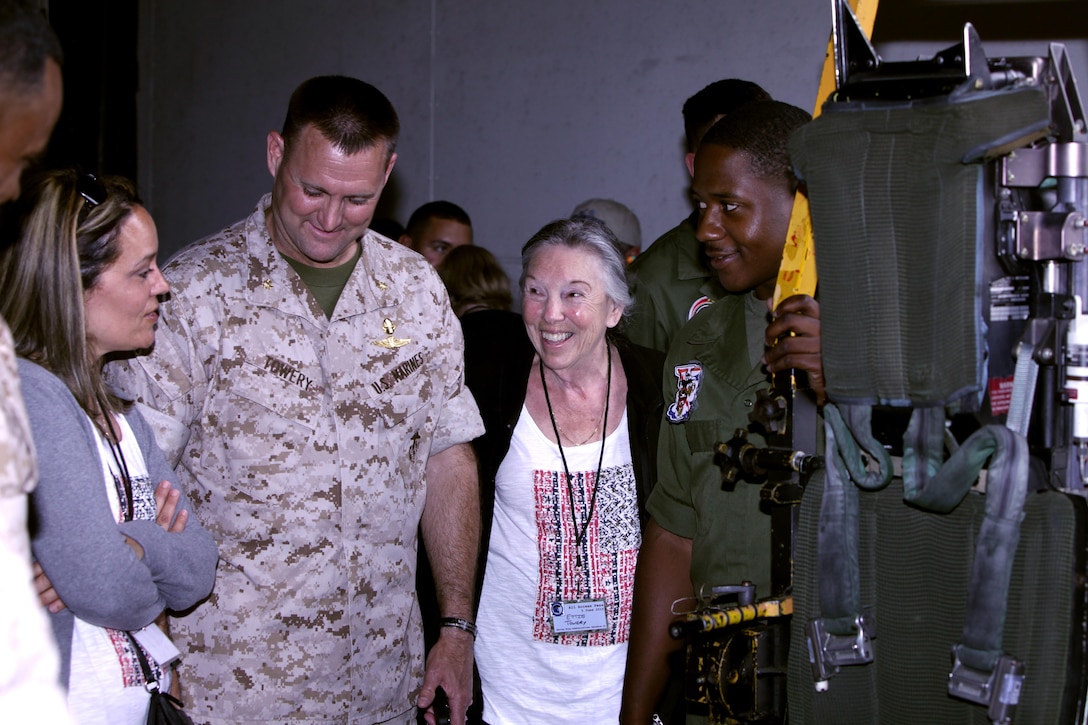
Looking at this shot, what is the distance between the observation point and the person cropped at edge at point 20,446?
3.35ft

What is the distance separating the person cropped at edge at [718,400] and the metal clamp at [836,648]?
55 cm

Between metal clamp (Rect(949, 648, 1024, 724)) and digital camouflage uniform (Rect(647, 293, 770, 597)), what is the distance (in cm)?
75

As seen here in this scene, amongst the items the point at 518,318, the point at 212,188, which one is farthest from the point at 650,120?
the point at 212,188

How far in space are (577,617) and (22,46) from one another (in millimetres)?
1957

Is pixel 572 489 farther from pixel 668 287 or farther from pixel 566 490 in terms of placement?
pixel 668 287

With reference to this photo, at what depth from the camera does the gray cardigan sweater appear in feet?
6.26

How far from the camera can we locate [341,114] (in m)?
2.57

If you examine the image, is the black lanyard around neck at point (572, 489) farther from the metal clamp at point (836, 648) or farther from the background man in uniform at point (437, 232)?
the background man in uniform at point (437, 232)

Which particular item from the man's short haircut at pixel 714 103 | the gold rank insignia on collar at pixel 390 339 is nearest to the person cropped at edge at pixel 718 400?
the gold rank insignia on collar at pixel 390 339

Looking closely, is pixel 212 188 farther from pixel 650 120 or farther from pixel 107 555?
pixel 107 555

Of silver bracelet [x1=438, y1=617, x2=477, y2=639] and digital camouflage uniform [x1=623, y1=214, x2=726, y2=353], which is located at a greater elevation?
digital camouflage uniform [x1=623, y1=214, x2=726, y2=353]

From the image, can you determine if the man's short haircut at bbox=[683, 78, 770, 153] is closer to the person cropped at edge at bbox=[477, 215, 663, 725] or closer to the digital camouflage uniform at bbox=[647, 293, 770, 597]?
the person cropped at edge at bbox=[477, 215, 663, 725]

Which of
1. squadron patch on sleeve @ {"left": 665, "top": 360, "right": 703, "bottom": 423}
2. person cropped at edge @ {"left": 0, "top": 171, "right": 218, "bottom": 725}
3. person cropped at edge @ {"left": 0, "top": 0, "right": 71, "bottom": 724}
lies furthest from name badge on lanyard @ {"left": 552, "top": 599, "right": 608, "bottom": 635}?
person cropped at edge @ {"left": 0, "top": 0, "right": 71, "bottom": 724}

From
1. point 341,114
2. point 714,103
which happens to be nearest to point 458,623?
point 341,114
